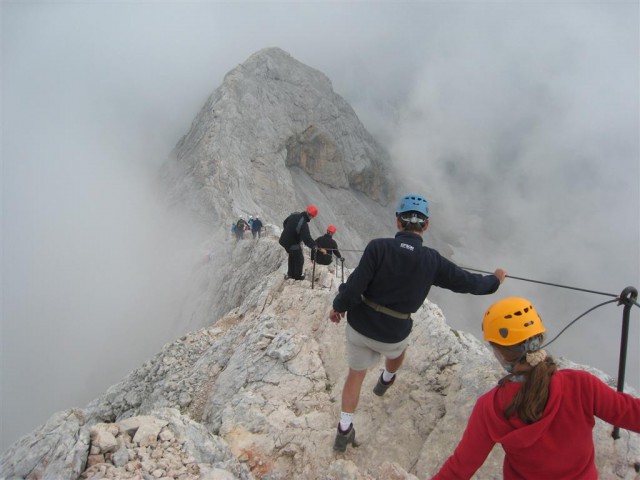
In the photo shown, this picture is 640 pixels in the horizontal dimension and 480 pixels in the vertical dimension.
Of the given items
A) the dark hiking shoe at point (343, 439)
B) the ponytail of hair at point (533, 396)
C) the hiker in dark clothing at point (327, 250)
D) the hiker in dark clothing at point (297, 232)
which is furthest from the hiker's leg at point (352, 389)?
the hiker in dark clothing at point (327, 250)

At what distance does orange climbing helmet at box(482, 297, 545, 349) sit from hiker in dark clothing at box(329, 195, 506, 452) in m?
1.24

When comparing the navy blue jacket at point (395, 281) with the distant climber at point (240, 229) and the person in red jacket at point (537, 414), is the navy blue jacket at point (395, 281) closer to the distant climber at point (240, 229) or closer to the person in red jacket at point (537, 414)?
the person in red jacket at point (537, 414)

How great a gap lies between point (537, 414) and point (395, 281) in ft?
6.01

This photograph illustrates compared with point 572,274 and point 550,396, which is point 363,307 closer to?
point 550,396

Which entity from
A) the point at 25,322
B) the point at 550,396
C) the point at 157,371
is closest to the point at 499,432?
Result: the point at 550,396

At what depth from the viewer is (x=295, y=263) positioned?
10961mm

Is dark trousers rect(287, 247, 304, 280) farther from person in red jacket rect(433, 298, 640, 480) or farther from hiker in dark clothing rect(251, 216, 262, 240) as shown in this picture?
hiker in dark clothing rect(251, 216, 262, 240)

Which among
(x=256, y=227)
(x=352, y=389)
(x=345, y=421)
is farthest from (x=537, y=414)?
(x=256, y=227)

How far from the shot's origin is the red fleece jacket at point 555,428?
227 cm

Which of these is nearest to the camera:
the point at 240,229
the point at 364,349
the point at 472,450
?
the point at 472,450

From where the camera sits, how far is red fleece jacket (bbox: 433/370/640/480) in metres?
2.27

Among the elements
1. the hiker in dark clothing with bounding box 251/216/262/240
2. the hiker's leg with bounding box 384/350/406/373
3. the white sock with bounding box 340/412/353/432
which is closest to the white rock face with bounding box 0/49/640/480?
the white sock with bounding box 340/412/353/432

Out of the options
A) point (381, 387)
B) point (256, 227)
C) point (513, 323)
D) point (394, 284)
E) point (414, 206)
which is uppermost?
point (256, 227)

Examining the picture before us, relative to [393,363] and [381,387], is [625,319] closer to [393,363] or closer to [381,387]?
[393,363]
